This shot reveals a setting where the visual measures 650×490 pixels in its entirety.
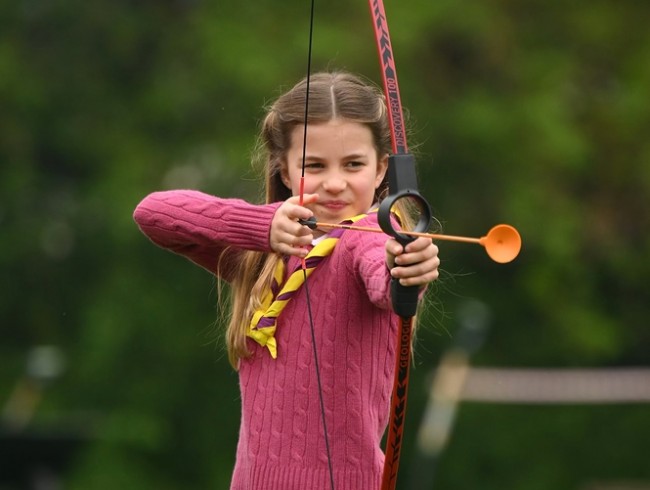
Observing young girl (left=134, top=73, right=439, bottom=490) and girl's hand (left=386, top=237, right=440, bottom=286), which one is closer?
girl's hand (left=386, top=237, right=440, bottom=286)

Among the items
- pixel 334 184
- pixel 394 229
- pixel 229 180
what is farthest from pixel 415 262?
pixel 229 180

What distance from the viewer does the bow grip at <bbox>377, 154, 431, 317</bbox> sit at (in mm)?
2641

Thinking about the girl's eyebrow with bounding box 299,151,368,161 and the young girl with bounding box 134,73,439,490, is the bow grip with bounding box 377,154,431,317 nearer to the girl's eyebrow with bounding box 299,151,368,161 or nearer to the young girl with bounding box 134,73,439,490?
the young girl with bounding box 134,73,439,490

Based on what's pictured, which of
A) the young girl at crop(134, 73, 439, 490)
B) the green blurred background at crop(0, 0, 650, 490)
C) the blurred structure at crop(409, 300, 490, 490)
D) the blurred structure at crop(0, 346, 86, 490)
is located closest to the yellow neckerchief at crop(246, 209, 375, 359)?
the young girl at crop(134, 73, 439, 490)

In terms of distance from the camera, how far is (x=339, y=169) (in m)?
3.20

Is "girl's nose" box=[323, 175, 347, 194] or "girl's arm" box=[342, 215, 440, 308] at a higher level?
"girl's nose" box=[323, 175, 347, 194]

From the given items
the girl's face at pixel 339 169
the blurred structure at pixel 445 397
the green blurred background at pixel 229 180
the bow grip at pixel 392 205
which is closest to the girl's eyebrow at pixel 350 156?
the girl's face at pixel 339 169

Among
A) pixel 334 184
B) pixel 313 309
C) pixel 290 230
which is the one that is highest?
pixel 334 184

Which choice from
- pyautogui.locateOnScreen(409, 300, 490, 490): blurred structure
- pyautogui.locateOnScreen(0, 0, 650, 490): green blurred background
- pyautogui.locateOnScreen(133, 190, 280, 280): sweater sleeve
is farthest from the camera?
pyautogui.locateOnScreen(409, 300, 490, 490): blurred structure

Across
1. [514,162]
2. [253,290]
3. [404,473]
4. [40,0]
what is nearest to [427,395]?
[404,473]

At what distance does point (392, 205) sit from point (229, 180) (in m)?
8.82

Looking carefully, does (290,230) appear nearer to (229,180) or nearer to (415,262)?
Answer: (415,262)

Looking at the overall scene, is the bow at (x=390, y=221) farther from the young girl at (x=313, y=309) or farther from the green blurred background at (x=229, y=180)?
the green blurred background at (x=229, y=180)

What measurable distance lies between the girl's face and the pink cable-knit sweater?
7 cm
